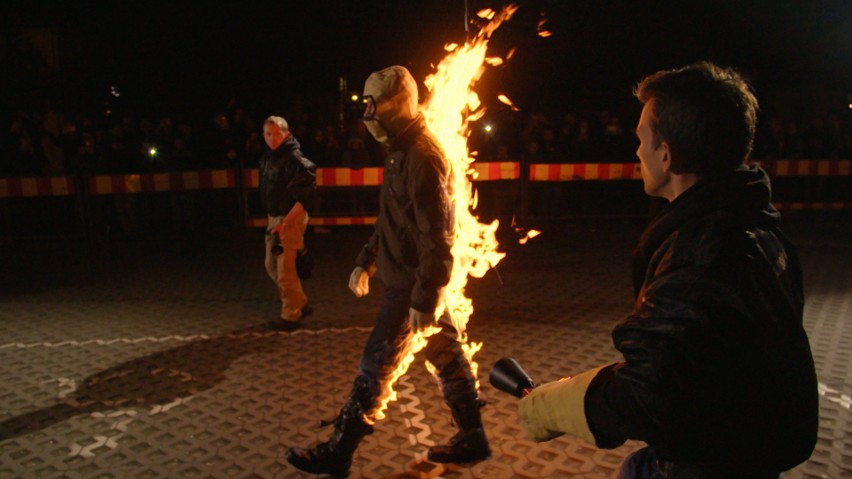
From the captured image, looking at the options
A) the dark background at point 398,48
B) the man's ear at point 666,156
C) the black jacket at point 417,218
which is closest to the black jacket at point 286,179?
the black jacket at point 417,218

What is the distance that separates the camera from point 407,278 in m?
3.77

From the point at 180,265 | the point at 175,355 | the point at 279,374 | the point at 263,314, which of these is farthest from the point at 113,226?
the point at 279,374

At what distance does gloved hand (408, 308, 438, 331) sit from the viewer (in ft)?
11.6

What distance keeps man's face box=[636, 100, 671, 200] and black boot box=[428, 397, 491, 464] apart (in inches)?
94.6

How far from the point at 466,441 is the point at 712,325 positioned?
8.81ft

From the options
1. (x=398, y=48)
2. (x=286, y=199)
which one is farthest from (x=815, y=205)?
(x=398, y=48)

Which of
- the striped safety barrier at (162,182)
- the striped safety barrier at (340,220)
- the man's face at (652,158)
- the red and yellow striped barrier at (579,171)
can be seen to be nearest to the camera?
the man's face at (652,158)

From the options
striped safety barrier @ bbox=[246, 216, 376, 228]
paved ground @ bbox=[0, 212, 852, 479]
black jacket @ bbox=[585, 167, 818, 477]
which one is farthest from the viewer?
striped safety barrier @ bbox=[246, 216, 376, 228]

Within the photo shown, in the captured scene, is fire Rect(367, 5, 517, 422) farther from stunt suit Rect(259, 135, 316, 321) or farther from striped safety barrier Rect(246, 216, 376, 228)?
striped safety barrier Rect(246, 216, 376, 228)

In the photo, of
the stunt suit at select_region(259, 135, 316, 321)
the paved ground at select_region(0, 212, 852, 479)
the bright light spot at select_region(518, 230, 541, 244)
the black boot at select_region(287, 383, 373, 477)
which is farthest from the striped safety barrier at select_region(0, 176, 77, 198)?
the black boot at select_region(287, 383, 373, 477)

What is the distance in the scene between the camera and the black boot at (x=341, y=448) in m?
3.84

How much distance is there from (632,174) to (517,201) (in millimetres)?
2349

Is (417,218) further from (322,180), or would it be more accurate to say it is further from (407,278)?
(322,180)

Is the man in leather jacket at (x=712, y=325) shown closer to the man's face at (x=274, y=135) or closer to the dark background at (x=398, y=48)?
the man's face at (x=274, y=135)
